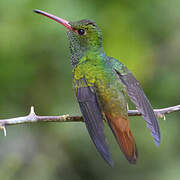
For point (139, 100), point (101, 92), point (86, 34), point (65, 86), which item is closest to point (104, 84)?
point (101, 92)

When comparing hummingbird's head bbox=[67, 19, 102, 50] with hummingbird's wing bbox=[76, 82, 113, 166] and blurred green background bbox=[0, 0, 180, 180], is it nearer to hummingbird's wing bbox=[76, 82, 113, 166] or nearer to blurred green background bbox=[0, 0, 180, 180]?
blurred green background bbox=[0, 0, 180, 180]

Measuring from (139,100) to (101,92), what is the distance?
40cm

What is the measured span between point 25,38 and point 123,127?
1.85 m

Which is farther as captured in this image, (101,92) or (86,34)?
(86,34)

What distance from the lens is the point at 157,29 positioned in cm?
584

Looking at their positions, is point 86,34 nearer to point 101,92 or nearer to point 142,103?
Result: point 101,92

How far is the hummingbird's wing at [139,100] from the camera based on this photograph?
412 cm

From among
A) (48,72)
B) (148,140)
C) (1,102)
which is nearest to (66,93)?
(48,72)

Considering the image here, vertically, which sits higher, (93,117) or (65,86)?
(93,117)

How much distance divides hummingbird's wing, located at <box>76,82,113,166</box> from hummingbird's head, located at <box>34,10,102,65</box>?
0.53m

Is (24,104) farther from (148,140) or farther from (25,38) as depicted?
(148,140)

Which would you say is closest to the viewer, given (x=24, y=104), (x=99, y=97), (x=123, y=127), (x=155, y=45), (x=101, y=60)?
(x=123, y=127)

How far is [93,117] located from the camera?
13.3ft

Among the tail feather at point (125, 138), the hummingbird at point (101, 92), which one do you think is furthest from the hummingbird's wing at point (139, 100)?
the tail feather at point (125, 138)
